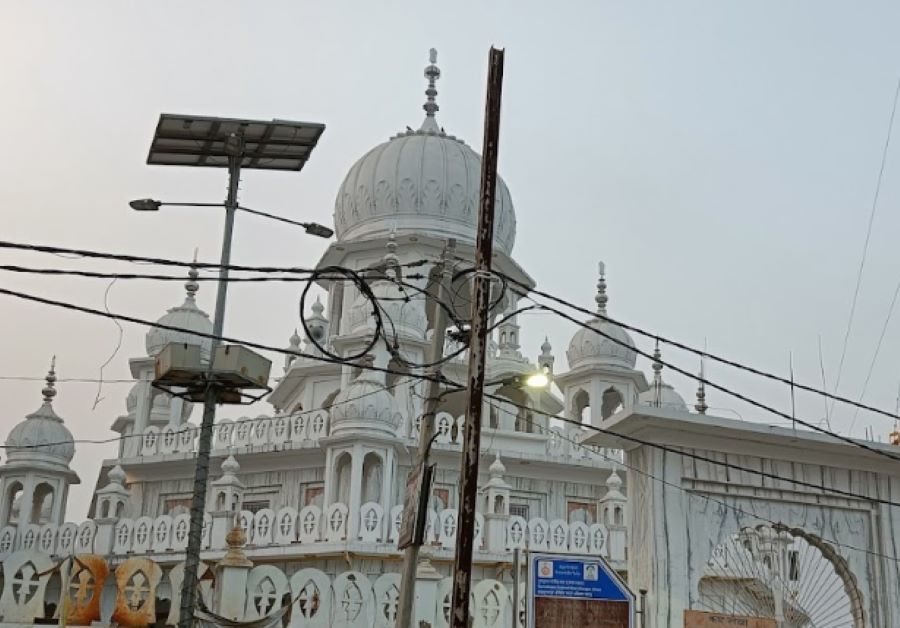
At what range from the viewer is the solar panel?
513 inches

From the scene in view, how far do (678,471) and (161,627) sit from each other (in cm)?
817

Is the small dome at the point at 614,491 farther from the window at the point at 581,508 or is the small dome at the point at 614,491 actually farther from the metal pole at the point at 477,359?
the metal pole at the point at 477,359

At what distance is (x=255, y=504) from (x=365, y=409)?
14.5 feet

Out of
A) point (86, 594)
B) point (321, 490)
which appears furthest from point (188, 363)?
point (321, 490)

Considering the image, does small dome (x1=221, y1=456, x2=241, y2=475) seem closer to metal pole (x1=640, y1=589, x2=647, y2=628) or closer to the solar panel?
the solar panel

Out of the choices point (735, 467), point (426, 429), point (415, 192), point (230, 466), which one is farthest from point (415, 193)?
point (426, 429)

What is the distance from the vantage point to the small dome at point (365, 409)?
870 inches

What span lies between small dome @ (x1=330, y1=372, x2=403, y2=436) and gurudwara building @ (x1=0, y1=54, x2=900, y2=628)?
0.04 metres

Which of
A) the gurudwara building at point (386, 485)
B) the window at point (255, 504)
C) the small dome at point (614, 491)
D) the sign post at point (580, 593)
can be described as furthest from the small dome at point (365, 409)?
the sign post at point (580, 593)

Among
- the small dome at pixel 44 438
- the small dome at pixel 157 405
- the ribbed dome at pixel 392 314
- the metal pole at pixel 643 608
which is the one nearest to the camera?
the metal pole at pixel 643 608

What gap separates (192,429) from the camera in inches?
1012

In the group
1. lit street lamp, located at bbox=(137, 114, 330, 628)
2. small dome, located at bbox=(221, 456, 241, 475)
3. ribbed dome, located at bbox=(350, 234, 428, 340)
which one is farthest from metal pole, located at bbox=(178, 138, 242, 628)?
ribbed dome, located at bbox=(350, 234, 428, 340)

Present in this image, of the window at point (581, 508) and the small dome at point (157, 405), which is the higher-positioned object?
the small dome at point (157, 405)

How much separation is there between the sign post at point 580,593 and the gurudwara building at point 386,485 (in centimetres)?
48
